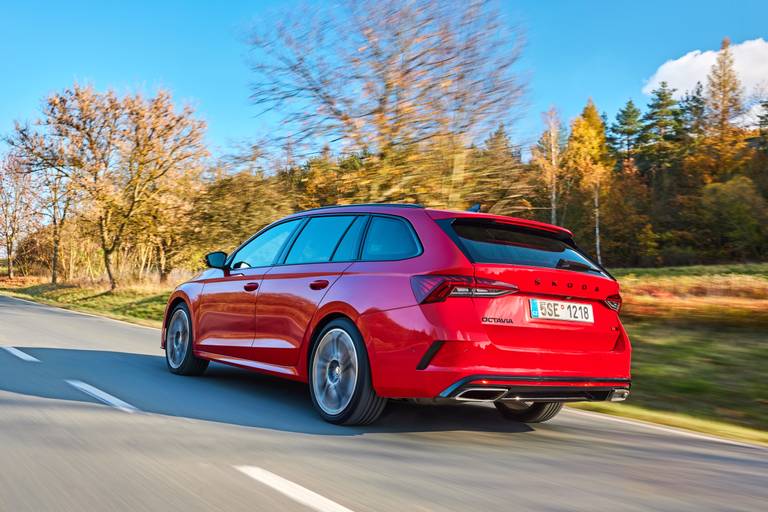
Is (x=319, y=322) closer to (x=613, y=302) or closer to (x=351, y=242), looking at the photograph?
(x=351, y=242)

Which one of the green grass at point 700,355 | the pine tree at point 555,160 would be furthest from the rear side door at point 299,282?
the pine tree at point 555,160

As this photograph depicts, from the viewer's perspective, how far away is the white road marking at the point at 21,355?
8.59 meters

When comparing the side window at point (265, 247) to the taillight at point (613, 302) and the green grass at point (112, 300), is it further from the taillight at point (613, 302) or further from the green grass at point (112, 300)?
the green grass at point (112, 300)

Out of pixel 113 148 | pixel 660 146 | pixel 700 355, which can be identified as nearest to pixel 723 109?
pixel 660 146

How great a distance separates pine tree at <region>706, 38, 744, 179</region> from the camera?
58094mm

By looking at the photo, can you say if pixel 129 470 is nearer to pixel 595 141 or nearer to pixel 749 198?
pixel 749 198

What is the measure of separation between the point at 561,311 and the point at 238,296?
3.12 m

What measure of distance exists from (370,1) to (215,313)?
9533 millimetres

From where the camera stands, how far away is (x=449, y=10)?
1469cm

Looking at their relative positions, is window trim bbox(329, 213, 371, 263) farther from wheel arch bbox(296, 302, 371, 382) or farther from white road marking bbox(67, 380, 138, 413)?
white road marking bbox(67, 380, 138, 413)

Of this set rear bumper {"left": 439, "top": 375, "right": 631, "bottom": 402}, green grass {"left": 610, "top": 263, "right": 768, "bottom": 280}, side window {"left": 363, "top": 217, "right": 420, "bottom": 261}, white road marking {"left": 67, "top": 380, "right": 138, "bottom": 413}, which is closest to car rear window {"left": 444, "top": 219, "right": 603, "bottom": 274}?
side window {"left": 363, "top": 217, "right": 420, "bottom": 261}

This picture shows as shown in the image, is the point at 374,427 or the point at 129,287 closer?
the point at 374,427

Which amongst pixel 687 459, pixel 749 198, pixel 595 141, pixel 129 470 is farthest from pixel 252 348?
pixel 595 141

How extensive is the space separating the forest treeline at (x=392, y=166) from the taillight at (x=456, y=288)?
10.1 m
